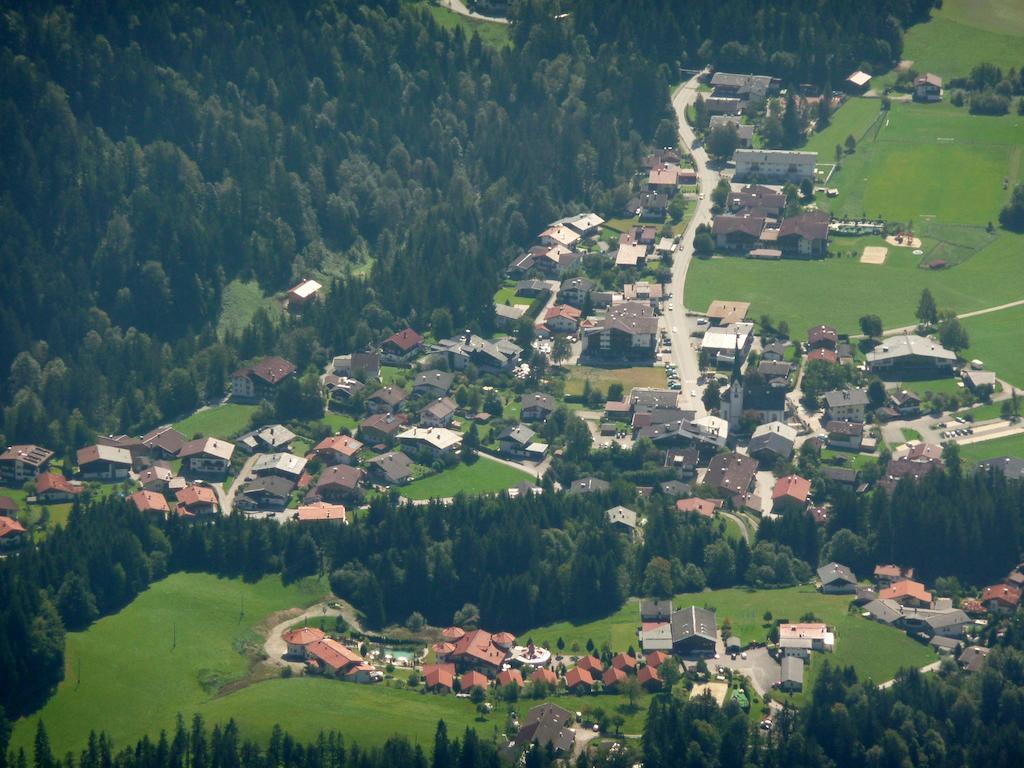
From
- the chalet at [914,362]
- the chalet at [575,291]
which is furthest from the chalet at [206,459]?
the chalet at [914,362]

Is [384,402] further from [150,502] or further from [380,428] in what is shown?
[150,502]

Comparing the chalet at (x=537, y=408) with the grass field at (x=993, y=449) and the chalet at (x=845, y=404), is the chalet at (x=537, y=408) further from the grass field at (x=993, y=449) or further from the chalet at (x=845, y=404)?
the grass field at (x=993, y=449)

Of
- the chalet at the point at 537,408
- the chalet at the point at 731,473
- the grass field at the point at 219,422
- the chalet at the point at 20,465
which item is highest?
the chalet at the point at 731,473

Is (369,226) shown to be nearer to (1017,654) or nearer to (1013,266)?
(1013,266)

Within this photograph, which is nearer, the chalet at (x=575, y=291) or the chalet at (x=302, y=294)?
the chalet at (x=302, y=294)

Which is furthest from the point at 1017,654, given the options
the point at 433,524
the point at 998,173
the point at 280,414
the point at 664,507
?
the point at 998,173
